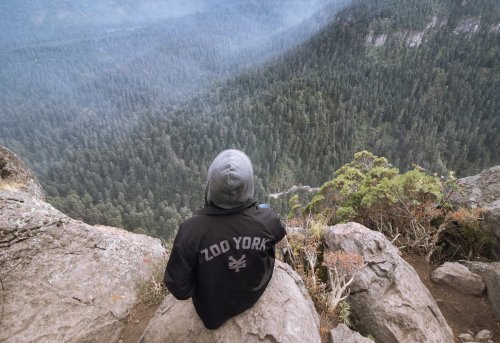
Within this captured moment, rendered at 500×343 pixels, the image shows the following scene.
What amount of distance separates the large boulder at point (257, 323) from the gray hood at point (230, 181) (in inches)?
81.4

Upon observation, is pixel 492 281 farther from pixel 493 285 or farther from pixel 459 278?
pixel 459 278

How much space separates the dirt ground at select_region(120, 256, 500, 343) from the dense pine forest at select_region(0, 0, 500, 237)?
6739cm

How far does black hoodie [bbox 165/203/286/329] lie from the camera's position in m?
3.88

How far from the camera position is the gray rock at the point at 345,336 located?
5.68 metres

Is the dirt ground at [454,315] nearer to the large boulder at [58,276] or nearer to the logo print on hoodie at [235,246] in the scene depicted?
the large boulder at [58,276]

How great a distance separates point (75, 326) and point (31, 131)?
625 feet

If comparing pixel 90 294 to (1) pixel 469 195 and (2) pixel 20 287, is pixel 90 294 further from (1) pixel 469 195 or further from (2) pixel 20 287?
(1) pixel 469 195

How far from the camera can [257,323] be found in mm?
4680

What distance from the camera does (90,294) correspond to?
269 inches

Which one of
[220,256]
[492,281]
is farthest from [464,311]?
[220,256]

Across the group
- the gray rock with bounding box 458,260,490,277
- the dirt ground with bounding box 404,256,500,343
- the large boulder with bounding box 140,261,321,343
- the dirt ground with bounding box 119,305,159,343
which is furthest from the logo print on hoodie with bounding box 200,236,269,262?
the gray rock with bounding box 458,260,490,277

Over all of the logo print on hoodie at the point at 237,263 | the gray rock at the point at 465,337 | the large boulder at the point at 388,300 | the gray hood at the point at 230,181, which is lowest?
the gray rock at the point at 465,337

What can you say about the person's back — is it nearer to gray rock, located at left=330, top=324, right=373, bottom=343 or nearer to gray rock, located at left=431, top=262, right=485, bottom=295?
gray rock, located at left=330, top=324, right=373, bottom=343

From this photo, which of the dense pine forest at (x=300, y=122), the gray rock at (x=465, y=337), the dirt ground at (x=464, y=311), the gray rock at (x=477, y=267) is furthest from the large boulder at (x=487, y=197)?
the dense pine forest at (x=300, y=122)
